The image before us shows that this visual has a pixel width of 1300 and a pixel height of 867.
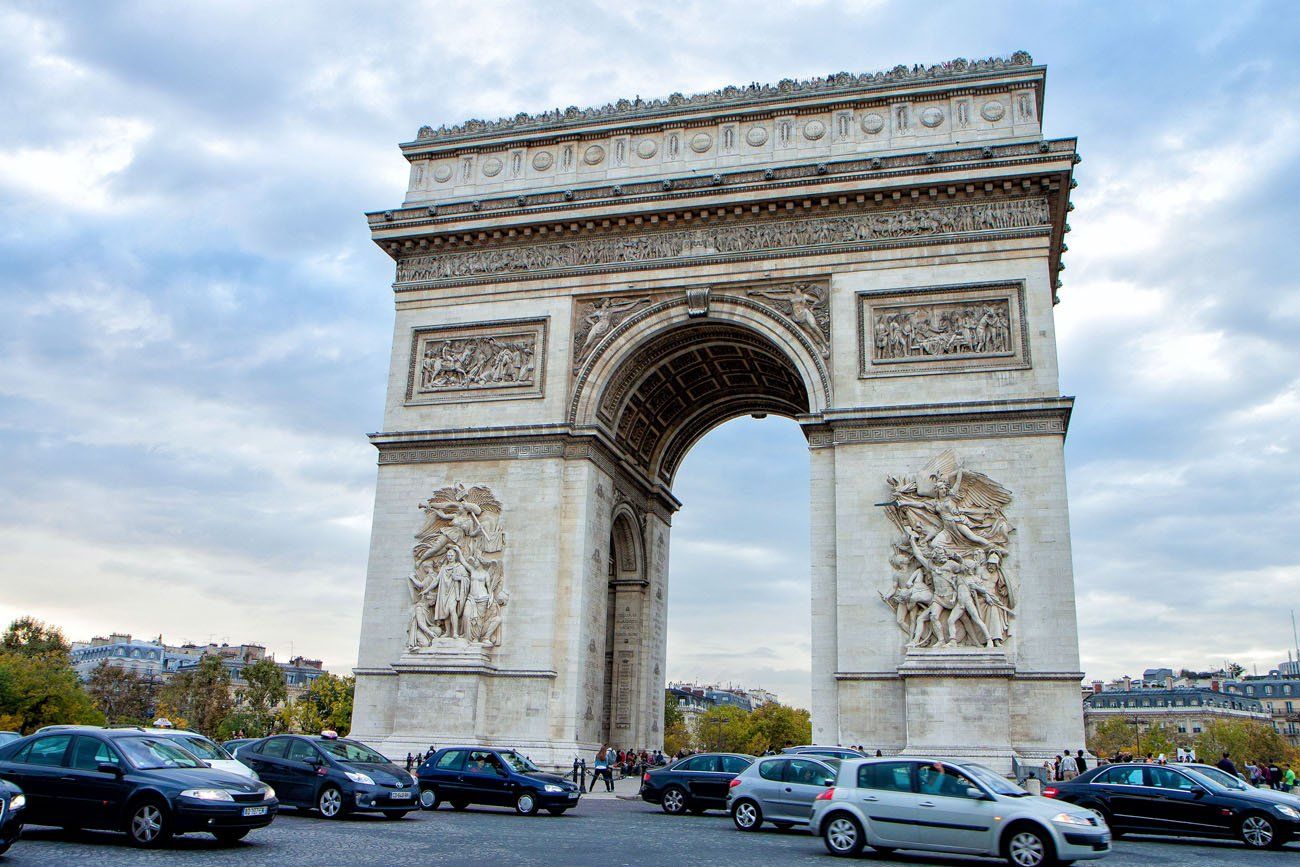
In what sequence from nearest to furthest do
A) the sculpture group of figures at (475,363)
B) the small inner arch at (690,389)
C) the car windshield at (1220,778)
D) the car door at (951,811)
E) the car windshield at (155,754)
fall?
the car door at (951,811) → the car windshield at (155,754) → the car windshield at (1220,778) → the sculpture group of figures at (475,363) → the small inner arch at (690,389)

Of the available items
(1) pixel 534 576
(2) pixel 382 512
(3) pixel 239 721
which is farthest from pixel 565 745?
(3) pixel 239 721

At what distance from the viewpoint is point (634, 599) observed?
32.3 metres

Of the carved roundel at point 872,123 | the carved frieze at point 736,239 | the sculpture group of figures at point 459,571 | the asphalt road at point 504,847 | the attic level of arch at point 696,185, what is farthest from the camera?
the carved roundel at point 872,123

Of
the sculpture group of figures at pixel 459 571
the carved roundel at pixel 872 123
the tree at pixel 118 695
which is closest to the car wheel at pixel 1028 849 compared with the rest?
the sculpture group of figures at pixel 459 571

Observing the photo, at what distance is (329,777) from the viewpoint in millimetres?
16625

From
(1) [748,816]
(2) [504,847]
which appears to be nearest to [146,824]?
(2) [504,847]

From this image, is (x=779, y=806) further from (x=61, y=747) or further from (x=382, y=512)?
(x=382, y=512)

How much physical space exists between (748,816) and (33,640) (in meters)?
70.6

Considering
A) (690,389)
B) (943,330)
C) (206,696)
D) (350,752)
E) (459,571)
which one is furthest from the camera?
(206,696)

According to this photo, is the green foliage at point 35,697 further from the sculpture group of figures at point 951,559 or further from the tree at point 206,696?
the sculpture group of figures at point 951,559

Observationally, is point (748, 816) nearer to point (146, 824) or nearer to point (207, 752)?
point (207, 752)

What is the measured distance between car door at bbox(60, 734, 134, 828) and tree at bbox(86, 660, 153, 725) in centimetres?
6617

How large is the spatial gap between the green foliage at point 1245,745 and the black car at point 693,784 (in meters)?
71.4

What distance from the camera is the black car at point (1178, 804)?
617 inches
